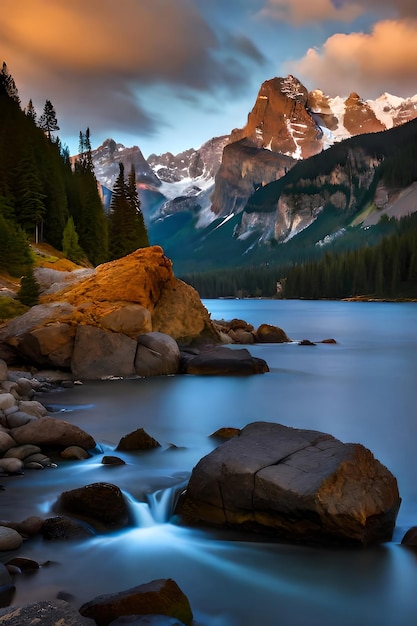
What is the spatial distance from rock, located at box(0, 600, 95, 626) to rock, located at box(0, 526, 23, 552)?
2537 millimetres

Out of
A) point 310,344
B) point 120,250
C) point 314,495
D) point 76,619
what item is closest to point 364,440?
point 314,495

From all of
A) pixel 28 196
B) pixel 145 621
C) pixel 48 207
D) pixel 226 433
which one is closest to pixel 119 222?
pixel 48 207

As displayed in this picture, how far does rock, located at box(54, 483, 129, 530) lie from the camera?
9391mm

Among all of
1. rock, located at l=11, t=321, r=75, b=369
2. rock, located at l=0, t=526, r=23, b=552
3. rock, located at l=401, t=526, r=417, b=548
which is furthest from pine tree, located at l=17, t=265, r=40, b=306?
rock, located at l=401, t=526, r=417, b=548

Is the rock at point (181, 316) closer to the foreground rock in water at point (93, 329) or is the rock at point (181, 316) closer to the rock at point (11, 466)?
the foreground rock in water at point (93, 329)

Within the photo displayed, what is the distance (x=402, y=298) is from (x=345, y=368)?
113249 millimetres

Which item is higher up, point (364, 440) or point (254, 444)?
point (254, 444)

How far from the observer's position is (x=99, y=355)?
83.7 ft

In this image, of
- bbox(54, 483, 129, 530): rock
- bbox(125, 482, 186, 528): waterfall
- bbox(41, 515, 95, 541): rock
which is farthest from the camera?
bbox(125, 482, 186, 528): waterfall

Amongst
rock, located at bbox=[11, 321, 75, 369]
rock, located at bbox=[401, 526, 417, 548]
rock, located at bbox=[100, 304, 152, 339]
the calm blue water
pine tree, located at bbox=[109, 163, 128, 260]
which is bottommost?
the calm blue water

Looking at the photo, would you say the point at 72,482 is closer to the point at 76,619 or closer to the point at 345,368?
the point at 76,619

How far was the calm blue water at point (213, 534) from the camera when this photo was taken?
715 centimetres

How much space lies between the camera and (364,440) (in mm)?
16391

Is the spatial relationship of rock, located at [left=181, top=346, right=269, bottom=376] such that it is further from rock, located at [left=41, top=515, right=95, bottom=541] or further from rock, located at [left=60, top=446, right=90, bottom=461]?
rock, located at [left=41, top=515, right=95, bottom=541]
